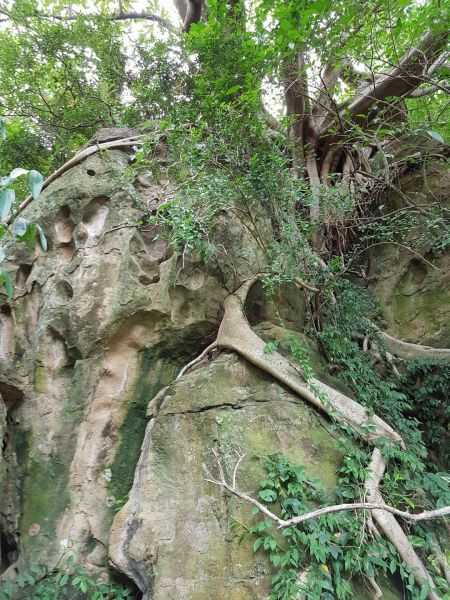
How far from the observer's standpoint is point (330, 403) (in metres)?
2.99

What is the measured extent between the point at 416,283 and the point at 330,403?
3.10 metres

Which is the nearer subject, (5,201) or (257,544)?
(5,201)

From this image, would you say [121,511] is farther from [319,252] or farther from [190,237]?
[319,252]

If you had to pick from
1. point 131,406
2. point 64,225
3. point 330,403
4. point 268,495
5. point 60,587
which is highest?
point 64,225

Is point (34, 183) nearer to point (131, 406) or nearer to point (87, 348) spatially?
point (87, 348)

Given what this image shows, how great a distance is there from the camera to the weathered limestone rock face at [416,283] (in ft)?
16.0

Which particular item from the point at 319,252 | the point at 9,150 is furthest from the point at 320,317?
the point at 9,150

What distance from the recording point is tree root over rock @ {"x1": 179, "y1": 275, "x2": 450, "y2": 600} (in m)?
2.34

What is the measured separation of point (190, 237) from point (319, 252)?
2287 mm

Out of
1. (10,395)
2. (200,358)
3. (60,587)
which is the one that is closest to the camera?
(60,587)

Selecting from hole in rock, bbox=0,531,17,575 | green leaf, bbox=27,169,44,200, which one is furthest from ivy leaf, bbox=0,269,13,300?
hole in rock, bbox=0,531,17,575

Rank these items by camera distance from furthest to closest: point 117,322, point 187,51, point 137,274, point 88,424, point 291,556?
point 187,51
point 137,274
point 117,322
point 88,424
point 291,556

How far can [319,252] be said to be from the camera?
508 centimetres

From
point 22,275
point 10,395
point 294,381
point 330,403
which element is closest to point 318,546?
point 330,403
